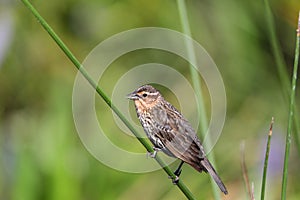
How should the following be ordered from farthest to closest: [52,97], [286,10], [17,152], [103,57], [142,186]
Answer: [103,57] < [286,10] < [52,97] < [142,186] < [17,152]

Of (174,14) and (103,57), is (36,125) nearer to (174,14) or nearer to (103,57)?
(103,57)

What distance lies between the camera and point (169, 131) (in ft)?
6.96

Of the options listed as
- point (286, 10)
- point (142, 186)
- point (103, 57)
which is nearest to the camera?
point (142, 186)

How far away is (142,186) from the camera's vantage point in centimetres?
313

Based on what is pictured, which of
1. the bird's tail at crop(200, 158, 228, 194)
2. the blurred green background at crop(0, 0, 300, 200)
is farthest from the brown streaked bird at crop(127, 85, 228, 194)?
the blurred green background at crop(0, 0, 300, 200)

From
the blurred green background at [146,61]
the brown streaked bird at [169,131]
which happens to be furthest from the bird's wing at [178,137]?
the blurred green background at [146,61]

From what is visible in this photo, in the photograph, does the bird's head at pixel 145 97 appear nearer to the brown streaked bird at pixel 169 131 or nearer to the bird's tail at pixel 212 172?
the brown streaked bird at pixel 169 131

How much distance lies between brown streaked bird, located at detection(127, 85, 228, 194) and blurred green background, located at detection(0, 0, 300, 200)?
0.90m

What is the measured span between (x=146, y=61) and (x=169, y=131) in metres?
1.90

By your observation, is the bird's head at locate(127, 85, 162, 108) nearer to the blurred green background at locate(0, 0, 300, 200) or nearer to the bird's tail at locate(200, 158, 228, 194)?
the bird's tail at locate(200, 158, 228, 194)

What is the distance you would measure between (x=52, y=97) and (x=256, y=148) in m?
1.01

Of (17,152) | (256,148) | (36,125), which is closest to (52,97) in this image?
(36,125)

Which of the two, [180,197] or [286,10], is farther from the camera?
[286,10]

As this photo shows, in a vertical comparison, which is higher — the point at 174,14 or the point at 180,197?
the point at 174,14
